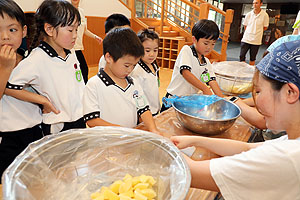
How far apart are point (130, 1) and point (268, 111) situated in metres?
5.24

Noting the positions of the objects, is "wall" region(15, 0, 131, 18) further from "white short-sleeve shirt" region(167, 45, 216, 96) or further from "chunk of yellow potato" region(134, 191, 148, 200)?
"chunk of yellow potato" region(134, 191, 148, 200)

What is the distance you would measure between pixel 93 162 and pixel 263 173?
0.50 metres

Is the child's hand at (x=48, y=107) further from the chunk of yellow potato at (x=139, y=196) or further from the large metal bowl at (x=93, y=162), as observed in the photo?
the chunk of yellow potato at (x=139, y=196)

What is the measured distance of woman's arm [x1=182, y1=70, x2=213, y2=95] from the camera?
1.46 m

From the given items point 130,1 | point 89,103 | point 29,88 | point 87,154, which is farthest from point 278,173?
point 130,1

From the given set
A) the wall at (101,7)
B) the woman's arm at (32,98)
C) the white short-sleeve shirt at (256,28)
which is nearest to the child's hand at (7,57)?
the woman's arm at (32,98)

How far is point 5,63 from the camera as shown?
0.88m

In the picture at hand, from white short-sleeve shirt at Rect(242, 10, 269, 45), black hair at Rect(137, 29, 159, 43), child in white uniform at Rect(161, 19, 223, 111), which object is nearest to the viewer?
black hair at Rect(137, 29, 159, 43)

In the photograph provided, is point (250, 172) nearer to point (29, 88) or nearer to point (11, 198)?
point (11, 198)

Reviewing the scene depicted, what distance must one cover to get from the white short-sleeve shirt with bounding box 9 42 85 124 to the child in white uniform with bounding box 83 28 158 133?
6.7 inches

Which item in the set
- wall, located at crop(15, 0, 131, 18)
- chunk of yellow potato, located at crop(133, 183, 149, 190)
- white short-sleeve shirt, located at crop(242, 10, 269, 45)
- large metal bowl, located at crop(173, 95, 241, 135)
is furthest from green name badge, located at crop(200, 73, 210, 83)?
wall, located at crop(15, 0, 131, 18)

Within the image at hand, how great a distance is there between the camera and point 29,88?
1075mm

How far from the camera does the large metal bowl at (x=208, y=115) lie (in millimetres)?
854

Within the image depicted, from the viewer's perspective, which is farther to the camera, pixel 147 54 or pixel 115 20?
pixel 115 20
